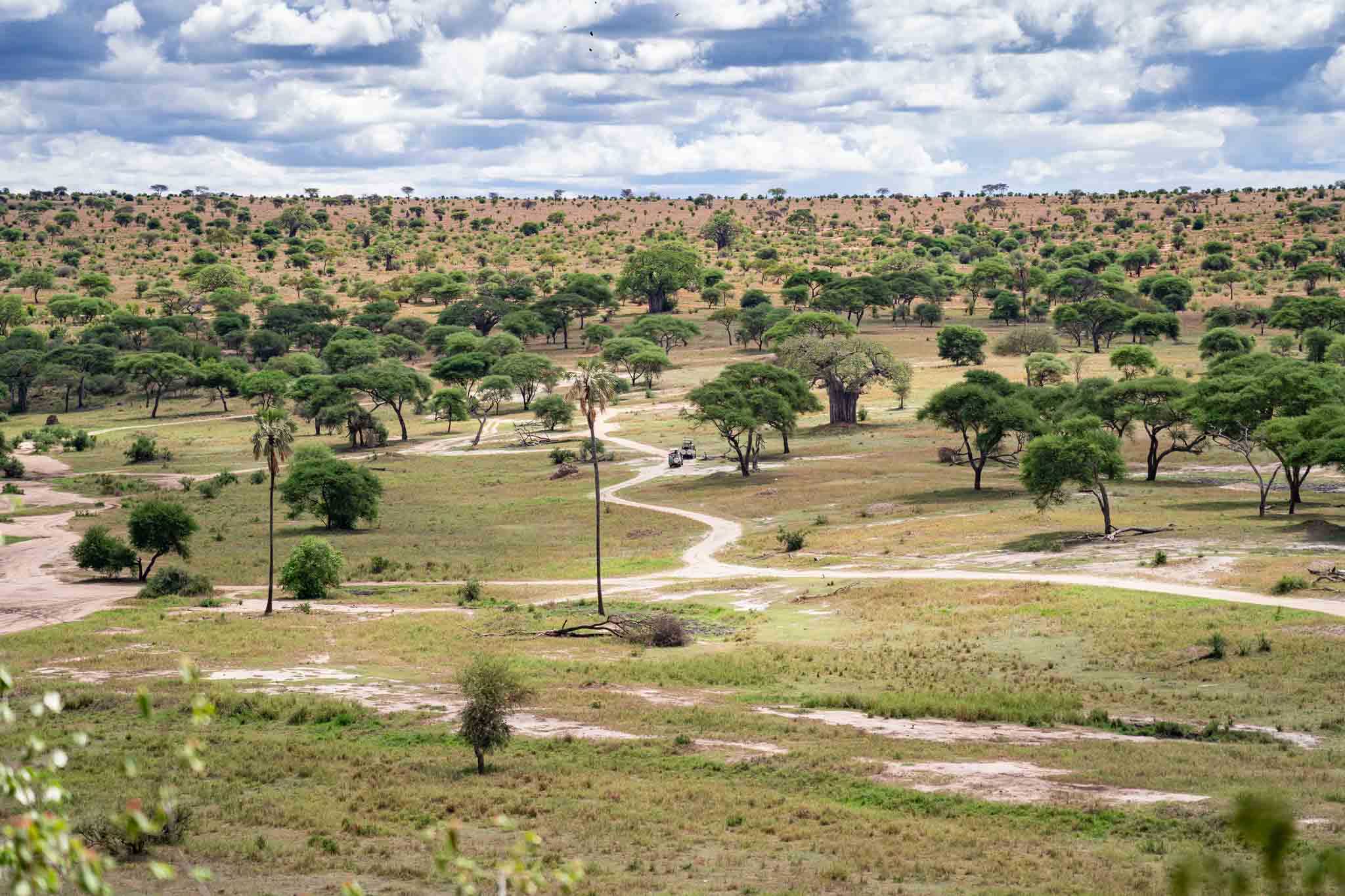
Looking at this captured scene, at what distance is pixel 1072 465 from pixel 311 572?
40.0 m

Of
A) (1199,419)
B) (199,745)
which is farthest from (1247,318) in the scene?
(199,745)

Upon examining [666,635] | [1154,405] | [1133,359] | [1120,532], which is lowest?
[666,635]

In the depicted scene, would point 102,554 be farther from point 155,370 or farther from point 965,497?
point 155,370

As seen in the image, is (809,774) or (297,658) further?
(297,658)

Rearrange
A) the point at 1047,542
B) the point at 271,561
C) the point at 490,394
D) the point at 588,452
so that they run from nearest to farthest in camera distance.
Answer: the point at 271,561 → the point at 1047,542 → the point at 588,452 → the point at 490,394

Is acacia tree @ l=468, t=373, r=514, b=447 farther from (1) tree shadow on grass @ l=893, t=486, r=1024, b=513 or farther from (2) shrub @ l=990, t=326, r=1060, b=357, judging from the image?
(1) tree shadow on grass @ l=893, t=486, r=1024, b=513

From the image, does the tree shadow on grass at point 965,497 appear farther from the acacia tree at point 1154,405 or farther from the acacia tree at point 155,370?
the acacia tree at point 155,370

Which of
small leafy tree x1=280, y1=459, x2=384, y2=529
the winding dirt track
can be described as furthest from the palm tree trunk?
small leafy tree x1=280, y1=459, x2=384, y2=529

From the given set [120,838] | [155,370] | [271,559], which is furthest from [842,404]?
[120,838]

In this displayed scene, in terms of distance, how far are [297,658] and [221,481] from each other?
58.7 metres

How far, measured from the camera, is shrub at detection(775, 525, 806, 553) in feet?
232

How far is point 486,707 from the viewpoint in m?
31.9

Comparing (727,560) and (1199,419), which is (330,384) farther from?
(1199,419)

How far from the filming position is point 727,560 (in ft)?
230
